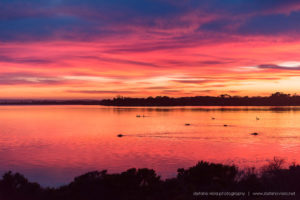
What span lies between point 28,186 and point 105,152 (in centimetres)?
2711

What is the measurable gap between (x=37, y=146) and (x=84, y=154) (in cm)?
1057

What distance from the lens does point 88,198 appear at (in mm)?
11719

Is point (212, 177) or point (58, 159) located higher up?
point (212, 177)

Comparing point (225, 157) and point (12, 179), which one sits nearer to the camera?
point (12, 179)

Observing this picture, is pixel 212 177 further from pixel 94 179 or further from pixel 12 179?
pixel 12 179

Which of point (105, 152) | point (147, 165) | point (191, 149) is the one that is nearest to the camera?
point (147, 165)

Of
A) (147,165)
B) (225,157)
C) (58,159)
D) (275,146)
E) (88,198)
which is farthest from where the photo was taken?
(275,146)

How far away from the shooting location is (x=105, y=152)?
3894 cm

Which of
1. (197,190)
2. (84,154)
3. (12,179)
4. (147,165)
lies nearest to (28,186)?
(12,179)

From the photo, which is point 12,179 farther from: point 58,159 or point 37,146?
point 37,146

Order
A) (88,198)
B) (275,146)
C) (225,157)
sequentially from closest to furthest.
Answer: (88,198)
(225,157)
(275,146)

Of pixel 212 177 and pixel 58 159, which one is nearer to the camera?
pixel 212 177

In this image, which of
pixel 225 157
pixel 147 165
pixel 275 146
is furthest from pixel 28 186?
pixel 275 146

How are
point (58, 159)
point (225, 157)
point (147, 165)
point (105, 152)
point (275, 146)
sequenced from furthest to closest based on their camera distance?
point (275, 146), point (105, 152), point (225, 157), point (58, 159), point (147, 165)
